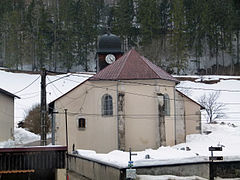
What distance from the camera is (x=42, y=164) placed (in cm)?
1864

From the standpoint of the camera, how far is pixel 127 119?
84.4 ft

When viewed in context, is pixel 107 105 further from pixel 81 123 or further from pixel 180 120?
pixel 180 120

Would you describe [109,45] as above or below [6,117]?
above

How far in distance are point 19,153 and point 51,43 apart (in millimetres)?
49894

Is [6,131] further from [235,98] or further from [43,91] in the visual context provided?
[235,98]

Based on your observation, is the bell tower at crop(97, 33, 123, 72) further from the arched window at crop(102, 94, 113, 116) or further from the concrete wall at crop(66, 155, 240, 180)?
the concrete wall at crop(66, 155, 240, 180)

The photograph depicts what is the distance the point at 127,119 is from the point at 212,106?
2113cm

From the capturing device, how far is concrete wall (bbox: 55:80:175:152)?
84.1 feet

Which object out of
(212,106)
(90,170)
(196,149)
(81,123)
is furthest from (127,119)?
(212,106)

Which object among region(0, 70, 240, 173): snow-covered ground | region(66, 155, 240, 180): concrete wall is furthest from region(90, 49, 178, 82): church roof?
region(66, 155, 240, 180): concrete wall

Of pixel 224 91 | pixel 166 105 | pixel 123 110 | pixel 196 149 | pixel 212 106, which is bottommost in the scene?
pixel 196 149

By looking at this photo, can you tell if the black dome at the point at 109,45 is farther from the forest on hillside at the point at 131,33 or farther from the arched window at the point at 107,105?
the forest on hillside at the point at 131,33

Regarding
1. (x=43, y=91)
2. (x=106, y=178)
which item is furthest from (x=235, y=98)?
(x=106, y=178)

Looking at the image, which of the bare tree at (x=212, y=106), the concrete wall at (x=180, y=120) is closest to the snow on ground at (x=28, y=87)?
the bare tree at (x=212, y=106)
